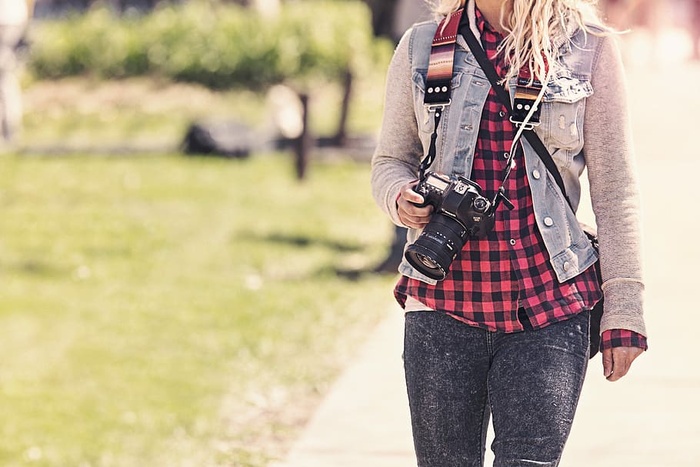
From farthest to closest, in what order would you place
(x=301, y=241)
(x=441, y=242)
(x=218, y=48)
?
(x=218, y=48) → (x=301, y=241) → (x=441, y=242)

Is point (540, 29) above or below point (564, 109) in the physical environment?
above

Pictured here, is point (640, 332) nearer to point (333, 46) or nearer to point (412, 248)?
point (412, 248)

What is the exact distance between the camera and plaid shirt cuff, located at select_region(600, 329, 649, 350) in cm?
269

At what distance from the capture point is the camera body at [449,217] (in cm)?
256

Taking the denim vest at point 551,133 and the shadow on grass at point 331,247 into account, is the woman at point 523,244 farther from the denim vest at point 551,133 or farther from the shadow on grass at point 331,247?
the shadow on grass at point 331,247

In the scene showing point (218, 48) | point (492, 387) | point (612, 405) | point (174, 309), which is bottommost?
point (218, 48)

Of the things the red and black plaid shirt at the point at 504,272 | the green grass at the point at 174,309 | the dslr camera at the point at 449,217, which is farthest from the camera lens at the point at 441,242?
the green grass at the point at 174,309

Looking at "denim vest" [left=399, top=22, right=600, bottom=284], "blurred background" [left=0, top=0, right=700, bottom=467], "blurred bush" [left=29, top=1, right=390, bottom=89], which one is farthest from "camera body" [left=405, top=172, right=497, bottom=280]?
"blurred bush" [left=29, top=1, right=390, bottom=89]

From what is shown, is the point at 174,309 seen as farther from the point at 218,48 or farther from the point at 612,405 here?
the point at 218,48

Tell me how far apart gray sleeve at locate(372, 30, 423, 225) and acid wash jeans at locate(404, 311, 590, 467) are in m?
0.31

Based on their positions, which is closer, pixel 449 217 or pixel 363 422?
pixel 449 217

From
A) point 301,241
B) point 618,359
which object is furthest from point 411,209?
point 301,241

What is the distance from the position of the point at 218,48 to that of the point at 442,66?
14501mm

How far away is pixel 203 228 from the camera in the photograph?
930cm
